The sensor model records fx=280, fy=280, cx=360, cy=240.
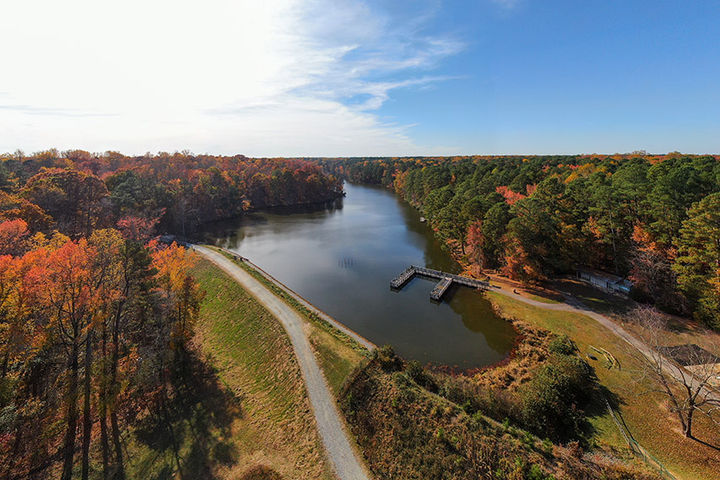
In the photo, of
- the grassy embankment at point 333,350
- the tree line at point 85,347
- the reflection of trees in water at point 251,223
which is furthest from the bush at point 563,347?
the reflection of trees in water at point 251,223

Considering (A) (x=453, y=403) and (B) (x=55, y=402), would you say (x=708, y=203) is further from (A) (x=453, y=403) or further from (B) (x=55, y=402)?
(B) (x=55, y=402)

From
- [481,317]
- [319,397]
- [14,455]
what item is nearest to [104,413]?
[14,455]

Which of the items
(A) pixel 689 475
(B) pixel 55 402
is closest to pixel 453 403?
(A) pixel 689 475

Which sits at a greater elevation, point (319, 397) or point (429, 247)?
point (429, 247)

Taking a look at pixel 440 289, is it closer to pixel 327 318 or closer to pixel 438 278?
pixel 438 278

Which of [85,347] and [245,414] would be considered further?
[245,414]

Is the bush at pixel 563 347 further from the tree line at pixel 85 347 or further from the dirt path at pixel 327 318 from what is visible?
the tree line at pixel 85 347
